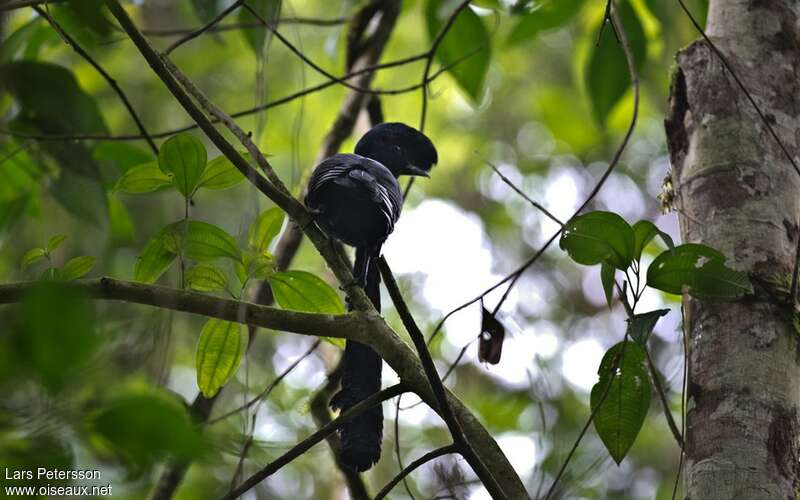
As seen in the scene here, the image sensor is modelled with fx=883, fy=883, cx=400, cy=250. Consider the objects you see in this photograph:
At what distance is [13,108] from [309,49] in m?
3.42

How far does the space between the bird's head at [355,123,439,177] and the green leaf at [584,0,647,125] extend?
2.04ft

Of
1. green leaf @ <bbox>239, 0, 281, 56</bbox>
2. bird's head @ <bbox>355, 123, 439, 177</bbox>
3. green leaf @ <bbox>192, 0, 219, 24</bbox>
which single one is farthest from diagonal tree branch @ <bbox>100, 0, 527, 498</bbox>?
bird's head @ <bbox>355, 123, 439, 177</bbox>

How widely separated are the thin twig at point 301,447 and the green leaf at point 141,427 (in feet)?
2.93

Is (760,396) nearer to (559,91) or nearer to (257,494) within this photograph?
(257,494)

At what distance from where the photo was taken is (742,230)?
211 centimetres

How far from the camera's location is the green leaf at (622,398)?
1979mm

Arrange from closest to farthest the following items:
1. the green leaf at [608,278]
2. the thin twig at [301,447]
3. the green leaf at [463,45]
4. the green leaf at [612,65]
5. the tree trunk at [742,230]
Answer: the thin twig at [301,447]
the tree trunk at [742,230]
the green leaf at [608,278]
the green leaf at [612,65]
the green leaf at [463,45]

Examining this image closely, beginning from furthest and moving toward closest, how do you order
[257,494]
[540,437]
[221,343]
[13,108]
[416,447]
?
[416,447] < [257,494] < [13,108] < [540,437] < [221,343]

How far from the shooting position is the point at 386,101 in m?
5.97

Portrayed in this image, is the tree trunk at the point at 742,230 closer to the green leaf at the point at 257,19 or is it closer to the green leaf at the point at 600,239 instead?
the green leaf at the point at 600,239

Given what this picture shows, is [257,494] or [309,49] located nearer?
[257,494]

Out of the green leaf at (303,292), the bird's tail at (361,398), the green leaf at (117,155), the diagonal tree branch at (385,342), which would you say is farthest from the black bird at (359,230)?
the green leaf at (117,155)

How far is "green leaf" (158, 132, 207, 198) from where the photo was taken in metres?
1.98

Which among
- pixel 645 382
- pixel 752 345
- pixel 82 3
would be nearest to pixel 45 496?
pixel 82 3
